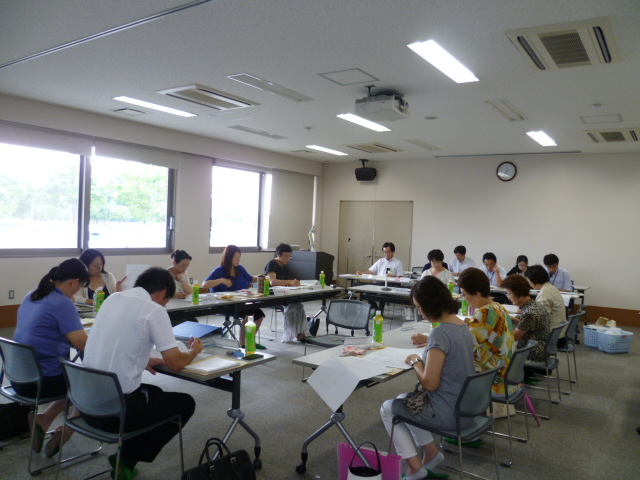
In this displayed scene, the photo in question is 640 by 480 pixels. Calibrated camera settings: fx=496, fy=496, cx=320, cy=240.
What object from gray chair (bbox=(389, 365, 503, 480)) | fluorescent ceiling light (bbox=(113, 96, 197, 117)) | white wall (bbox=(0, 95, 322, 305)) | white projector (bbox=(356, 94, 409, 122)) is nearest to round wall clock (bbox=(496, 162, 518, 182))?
white wall (bbox=(0, 95, 322, 305))

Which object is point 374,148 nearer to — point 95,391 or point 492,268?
point 492,268

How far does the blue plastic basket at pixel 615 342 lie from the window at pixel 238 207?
6404 millimetres

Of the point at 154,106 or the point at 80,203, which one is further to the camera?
the point at 80,203

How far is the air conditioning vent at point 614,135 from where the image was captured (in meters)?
6.97

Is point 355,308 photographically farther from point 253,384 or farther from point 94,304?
point 94,304

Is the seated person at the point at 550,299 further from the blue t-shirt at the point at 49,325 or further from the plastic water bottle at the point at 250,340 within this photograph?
the blue t-shirt at the point at 49,325

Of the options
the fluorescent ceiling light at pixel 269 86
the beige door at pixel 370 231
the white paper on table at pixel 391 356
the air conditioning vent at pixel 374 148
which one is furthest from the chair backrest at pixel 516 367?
the beige door at pixel 370 231

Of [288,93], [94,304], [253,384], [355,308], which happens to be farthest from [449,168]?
[94,304]

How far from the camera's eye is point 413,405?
2.70 meters

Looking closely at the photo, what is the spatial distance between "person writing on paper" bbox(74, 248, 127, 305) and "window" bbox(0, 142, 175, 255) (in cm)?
270

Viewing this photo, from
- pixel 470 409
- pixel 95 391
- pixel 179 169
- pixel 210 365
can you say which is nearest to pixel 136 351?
pixel 95 391

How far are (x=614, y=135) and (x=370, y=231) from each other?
5.23 metres

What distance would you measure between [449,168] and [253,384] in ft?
23.1

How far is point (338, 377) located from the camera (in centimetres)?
268
